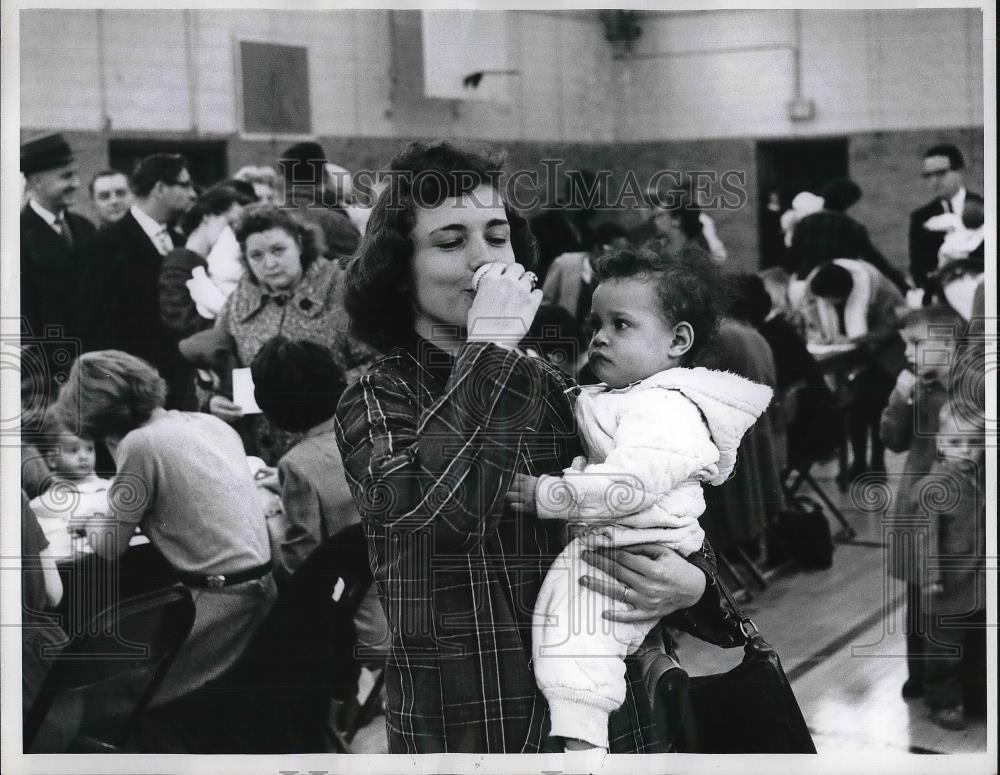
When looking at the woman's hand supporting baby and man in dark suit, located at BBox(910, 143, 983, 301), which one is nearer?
the woman's hand supporting baby

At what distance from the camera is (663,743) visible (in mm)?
2924

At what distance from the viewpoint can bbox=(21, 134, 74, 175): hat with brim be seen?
3266 millimetres

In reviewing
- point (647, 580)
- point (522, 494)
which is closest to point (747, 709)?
point (647, 580)

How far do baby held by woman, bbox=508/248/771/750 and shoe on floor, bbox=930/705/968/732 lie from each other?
1.29m

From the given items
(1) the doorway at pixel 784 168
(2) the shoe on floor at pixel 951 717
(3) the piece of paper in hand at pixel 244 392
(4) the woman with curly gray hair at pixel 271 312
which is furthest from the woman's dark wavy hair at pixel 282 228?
(2) the shoe on floor at pixel 951 717

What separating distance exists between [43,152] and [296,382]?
3.06ft

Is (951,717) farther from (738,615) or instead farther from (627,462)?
(627,462)

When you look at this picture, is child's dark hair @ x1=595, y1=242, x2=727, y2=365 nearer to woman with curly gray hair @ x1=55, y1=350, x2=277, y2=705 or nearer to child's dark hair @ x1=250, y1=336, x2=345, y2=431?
child's dark hair @ x1=250, y1=336, x2=345, y2=431

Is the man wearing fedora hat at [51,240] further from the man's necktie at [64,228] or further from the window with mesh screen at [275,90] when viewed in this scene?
the window with mesh screen at [275,90]

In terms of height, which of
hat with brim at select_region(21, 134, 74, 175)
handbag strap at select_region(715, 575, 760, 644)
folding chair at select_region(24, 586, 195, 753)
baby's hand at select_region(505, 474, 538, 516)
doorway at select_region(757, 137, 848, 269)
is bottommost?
folding chair at select_region(24, 586, 195, 753)

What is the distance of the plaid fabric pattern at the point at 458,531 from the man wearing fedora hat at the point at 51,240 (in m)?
1.42

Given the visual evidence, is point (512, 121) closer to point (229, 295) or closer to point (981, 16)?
point (229, 295)

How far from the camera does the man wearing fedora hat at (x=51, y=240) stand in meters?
3.28

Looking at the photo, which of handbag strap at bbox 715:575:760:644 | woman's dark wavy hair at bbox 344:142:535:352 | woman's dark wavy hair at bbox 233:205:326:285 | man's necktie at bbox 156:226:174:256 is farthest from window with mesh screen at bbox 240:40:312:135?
handbag strap at bbox 715:575:760:644
